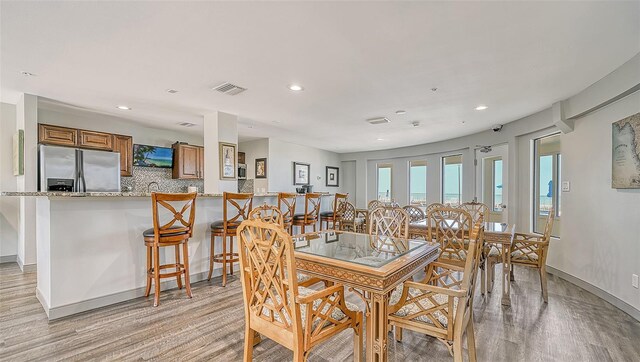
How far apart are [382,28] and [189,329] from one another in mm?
2872

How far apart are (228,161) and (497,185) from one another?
5.08 m

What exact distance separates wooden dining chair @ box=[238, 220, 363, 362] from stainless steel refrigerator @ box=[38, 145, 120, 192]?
13.5 feet

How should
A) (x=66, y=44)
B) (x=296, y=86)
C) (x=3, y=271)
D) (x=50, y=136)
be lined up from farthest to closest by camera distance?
(x=50, y=136)
(x=3, y=271)
(x=296, y=86)
(x=66, y=44)

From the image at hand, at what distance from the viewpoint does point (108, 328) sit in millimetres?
2375

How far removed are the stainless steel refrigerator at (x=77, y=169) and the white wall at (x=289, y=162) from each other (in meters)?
3.05

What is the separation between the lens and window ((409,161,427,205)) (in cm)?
754

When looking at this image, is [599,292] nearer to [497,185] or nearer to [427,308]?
[497,185]

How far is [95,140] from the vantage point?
479 centimetres

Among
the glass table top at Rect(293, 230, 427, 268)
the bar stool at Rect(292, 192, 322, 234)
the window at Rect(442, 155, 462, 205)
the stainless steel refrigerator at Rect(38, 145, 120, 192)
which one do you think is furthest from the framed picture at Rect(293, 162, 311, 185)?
the glass table top at Rect(293, 230, 427, 268)

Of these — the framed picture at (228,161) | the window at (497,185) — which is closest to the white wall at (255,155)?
the framed picture at (228,161)

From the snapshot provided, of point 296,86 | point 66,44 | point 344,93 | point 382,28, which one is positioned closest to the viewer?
point 382,28

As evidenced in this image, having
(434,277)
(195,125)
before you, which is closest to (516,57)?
(434,277)

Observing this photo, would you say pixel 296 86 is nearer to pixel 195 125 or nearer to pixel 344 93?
pixel 344 93

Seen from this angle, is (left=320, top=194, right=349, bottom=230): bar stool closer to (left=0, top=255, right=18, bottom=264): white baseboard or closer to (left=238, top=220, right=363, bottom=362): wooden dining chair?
(left=238, top=220, right=363, bottom=362): wooden dining chair
